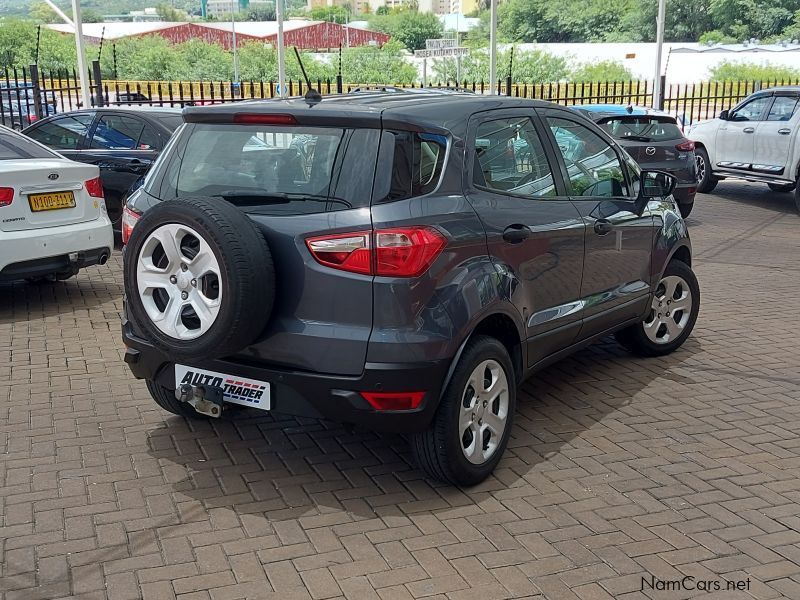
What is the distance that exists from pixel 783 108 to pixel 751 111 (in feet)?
2.27

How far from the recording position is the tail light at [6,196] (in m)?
7.09

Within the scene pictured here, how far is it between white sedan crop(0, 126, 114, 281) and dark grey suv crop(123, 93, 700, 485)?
301 cm

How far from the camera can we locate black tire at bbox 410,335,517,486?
4164 millimetres

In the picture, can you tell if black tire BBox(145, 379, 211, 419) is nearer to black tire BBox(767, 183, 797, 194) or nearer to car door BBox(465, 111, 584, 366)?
car door BBox(465, 111, 584, 366)

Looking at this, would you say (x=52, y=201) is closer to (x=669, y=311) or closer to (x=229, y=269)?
(x=229, y=269)

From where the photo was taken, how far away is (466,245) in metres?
4.22

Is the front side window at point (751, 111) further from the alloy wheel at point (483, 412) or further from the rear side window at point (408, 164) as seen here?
the rear side window at point (408, 164)

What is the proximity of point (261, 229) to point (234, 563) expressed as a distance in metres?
1.44

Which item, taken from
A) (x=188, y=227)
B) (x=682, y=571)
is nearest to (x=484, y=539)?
(x=682, y=571)

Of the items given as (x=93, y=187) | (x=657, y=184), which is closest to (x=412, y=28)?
(x=93, y=187)

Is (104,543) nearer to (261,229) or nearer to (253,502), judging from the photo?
(253,502)

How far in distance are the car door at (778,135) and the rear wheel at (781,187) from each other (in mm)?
372

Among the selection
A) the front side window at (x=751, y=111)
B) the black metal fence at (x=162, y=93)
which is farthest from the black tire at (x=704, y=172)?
the black metal fence at (x=162, y=93)
